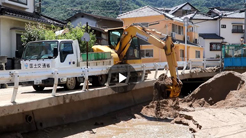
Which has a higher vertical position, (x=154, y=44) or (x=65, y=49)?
(x=154, y=44)

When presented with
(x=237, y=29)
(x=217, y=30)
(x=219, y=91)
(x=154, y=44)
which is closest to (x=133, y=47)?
(x=154, y=44)

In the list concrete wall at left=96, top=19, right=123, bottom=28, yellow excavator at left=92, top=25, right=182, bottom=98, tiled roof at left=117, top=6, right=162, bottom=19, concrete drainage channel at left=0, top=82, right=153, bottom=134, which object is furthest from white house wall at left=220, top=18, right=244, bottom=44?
concrete drainage channel at left=0, top=82, right=153, bottom=134

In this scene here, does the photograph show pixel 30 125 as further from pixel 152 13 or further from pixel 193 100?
pixel 152 13

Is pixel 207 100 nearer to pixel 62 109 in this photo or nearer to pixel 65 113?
pixel 65 113

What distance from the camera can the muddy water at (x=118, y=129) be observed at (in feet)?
30.6

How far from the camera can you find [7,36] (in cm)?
1950

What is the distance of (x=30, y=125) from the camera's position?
866cm

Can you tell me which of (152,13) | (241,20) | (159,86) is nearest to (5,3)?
(159,86)

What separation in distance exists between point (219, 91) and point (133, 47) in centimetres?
483

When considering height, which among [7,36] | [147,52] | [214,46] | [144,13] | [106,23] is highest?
[144,13]

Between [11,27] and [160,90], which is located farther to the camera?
[11,27]

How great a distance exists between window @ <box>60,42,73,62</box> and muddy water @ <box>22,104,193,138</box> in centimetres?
276

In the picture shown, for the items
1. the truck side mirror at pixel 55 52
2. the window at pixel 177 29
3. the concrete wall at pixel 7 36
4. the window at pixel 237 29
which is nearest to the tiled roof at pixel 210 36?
the window at pixel 237 29

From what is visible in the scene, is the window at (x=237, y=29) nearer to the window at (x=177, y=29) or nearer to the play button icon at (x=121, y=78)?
the window at (x=177, y=29)
